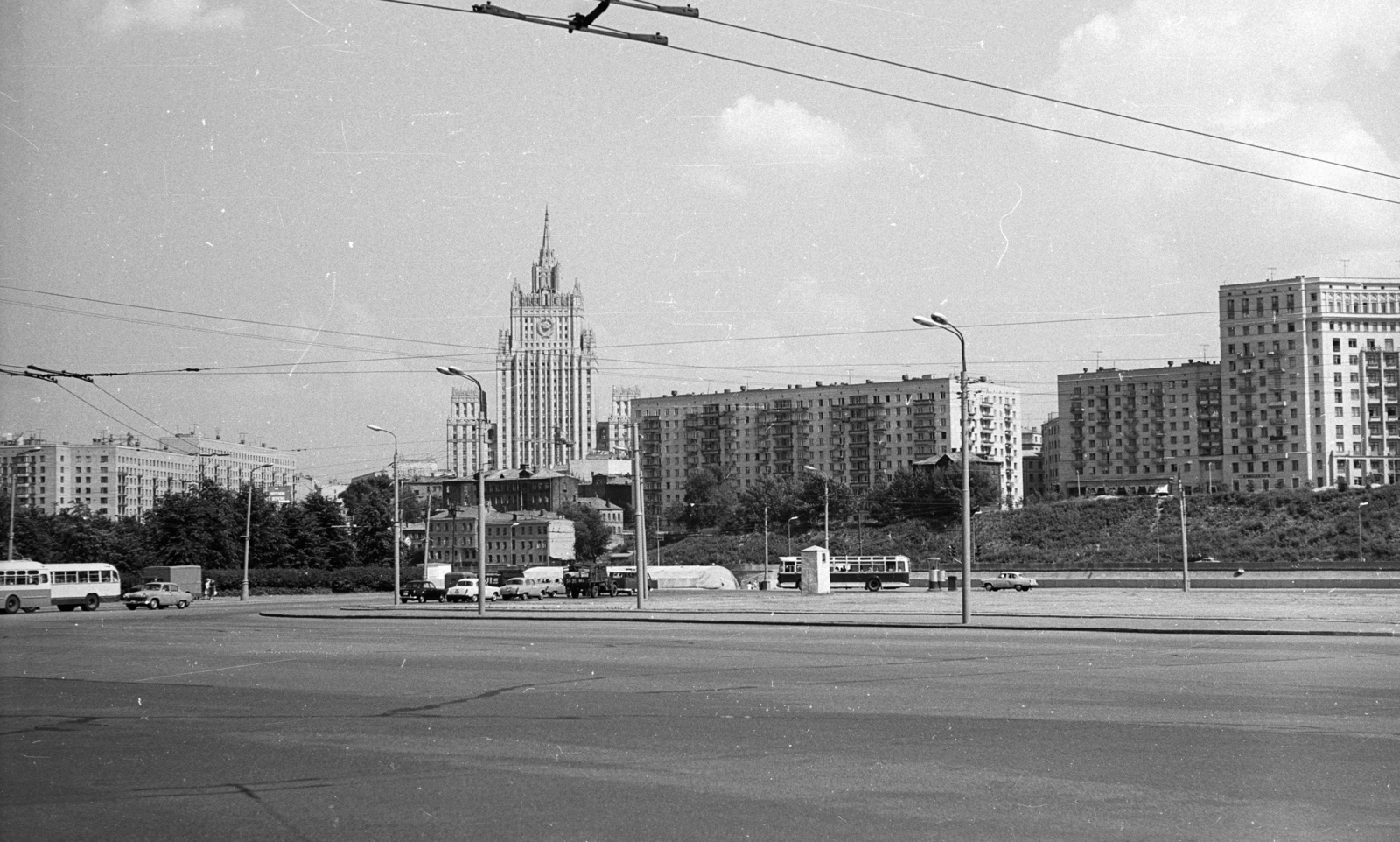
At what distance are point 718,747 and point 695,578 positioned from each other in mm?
78081

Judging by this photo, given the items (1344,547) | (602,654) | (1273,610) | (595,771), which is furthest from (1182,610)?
(1344,547)

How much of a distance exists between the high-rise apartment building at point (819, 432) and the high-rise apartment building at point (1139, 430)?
36.2 ft

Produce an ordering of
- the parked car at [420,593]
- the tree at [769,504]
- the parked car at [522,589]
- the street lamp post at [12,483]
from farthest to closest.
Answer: the tree at [769,504] < the parked car at [522,589] < the parked car at [420,593] < the street lamp post at [12,483]

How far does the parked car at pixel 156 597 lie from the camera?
2429 inches

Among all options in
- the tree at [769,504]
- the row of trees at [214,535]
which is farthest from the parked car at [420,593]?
the tree at [769,504]

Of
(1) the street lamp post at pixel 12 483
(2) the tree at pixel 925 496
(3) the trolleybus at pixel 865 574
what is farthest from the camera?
(2) the tree at pixel 925 496

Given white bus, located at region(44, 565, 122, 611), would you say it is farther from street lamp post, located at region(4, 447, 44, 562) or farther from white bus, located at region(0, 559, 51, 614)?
street lamp post, located at region(4, 447, 44, 562)

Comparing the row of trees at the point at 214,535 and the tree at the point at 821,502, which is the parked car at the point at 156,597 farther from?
the tree at the point at 821,502

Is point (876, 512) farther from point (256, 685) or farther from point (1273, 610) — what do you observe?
point (256, 685)

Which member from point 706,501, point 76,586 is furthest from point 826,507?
point 706,501

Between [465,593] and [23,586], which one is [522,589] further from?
[23,586]

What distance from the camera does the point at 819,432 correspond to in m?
175

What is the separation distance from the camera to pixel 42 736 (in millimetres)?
13578

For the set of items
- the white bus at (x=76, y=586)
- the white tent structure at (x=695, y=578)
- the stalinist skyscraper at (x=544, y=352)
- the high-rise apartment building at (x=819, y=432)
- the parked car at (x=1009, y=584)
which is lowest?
the white tent structure at (x=695, y=578)
